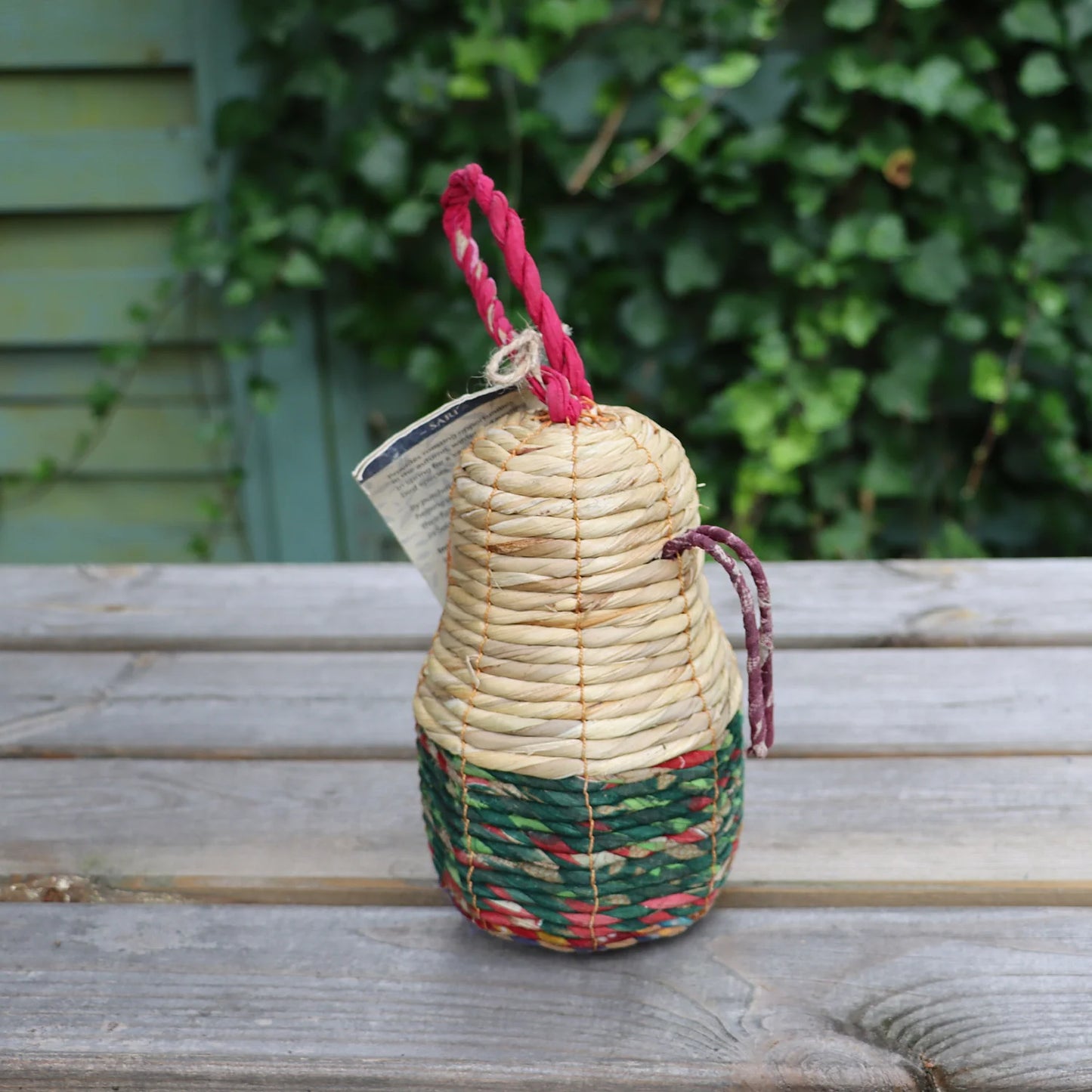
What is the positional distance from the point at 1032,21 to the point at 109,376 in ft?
5.29

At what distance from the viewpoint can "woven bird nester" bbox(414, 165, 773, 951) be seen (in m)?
0.59

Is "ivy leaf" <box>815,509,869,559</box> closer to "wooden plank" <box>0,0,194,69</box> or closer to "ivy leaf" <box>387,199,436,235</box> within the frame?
"ivy leaf" <box>387,199,436,235</box>

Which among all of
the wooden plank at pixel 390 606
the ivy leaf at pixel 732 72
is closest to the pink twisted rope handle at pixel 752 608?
the wooden plank at pixel 390 606

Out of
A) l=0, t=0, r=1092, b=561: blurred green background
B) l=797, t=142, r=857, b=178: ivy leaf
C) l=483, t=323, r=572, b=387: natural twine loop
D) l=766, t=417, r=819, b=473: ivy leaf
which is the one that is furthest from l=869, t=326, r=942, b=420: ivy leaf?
l=483, t=323, r=572, b=387: natural twine loop

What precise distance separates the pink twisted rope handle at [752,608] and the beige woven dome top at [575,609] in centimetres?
2

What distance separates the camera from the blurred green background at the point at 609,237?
→ 5.76 ft

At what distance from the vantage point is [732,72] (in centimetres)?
169

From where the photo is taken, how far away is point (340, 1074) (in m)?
0.59

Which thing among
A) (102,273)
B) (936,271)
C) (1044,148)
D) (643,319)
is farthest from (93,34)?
(1044,148)

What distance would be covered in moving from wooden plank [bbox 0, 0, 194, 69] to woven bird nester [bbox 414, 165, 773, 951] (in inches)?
57.4

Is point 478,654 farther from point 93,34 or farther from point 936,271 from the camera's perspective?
point 93,34

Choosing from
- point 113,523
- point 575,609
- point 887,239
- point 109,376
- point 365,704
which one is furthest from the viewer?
point 113,523

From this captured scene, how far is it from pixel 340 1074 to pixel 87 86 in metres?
1.79

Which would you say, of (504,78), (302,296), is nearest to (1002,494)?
(504,78)
